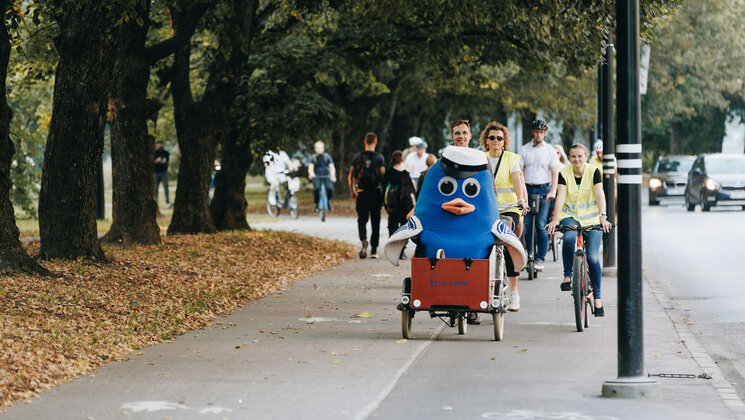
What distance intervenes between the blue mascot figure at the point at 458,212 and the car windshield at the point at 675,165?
31.3m

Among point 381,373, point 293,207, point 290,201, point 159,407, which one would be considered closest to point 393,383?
point 381,373

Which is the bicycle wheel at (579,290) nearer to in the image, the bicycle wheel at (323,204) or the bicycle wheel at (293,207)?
the bicycle wheel at (323,204)

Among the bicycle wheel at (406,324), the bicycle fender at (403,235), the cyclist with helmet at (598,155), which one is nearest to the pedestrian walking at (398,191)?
the cyclist with helmet at (598,155)

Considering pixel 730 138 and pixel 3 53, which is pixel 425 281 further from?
pixel 730 138

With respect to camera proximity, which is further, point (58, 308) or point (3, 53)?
point (3, 53)

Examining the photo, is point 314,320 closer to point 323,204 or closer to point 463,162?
point 463,162

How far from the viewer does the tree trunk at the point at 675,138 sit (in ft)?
216

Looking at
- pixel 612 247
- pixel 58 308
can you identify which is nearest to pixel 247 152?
pixel 612 247

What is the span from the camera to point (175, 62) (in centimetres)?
2039

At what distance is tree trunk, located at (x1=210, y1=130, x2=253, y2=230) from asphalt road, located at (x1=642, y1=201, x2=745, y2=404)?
24.1ft

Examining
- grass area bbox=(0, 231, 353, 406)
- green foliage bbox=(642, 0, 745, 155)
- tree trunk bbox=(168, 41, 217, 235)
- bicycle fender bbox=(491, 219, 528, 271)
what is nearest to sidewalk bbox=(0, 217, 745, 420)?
grass area bbox=(0, 231, 353, 406)

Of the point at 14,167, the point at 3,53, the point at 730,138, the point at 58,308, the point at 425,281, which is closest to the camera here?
the point at 425,281

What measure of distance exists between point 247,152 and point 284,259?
5555 millimetres

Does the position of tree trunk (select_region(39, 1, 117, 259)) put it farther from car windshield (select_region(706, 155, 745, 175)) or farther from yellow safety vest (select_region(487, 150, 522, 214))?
car windshield (select_region(706, 155, 745, 175))
